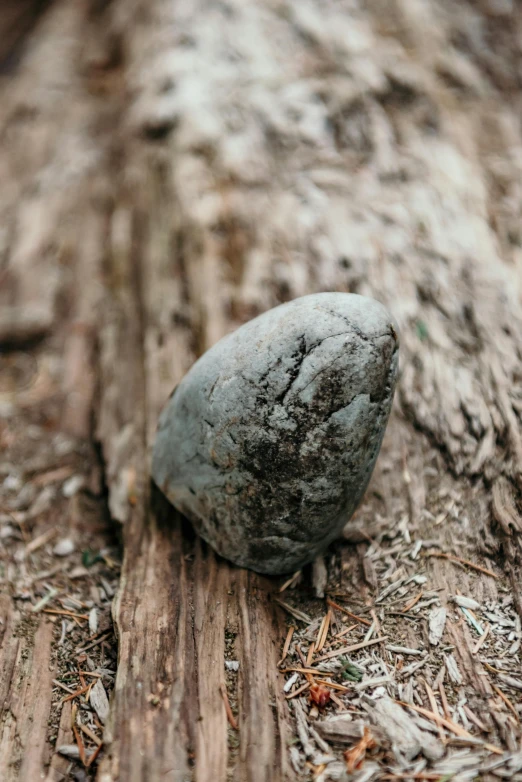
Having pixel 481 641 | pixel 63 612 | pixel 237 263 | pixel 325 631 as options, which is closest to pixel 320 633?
pixel 325 631

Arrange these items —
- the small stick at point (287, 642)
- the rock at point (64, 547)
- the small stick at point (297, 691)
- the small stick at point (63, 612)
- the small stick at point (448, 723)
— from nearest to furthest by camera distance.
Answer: the small stick at point (448, 723)
the small stick at point (297, 691)
the small stick at point (287, 642)
the small stick at point (63, 612)
the rock at point (64, 547)

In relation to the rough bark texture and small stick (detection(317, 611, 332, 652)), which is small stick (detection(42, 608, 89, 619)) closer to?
the rough bark texture

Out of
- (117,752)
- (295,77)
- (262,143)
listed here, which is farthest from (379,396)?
(295,77)

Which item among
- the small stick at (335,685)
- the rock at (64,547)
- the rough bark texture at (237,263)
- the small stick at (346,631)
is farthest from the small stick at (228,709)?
the rock at (64,547)

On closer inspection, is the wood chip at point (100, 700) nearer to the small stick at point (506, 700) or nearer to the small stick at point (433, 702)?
the small stick at point (433, 702)

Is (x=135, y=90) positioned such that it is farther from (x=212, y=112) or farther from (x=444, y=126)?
(x=444, y=126)

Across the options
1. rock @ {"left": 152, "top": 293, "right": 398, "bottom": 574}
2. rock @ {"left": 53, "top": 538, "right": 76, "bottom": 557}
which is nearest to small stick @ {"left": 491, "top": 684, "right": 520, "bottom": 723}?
rock @ {"left": 152, "top": 293, "right": 398, "bottom": 574}
